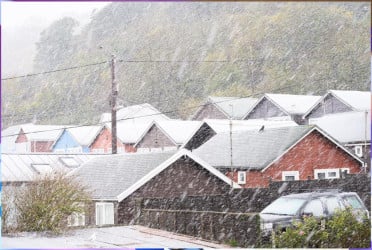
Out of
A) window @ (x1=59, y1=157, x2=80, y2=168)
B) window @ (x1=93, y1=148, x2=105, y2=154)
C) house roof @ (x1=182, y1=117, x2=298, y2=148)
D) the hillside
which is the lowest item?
window @ (x1=59, y1=157, x2=80, y2=168)

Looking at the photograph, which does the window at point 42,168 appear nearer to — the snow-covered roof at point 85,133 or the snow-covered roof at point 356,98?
the snow-covered roof at point 85,133

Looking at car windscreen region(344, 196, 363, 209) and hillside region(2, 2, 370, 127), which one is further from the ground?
hillside region(2, 2, 370, 127)

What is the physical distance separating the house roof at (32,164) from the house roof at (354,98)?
1.94 metres

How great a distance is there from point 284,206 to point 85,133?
1.63 meters

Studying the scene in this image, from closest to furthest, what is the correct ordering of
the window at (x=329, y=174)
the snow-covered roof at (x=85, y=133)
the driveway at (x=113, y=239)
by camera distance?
the driveway at (x=113, y=239), the window at (x=329, y=174), the snow-covered roof at (x=85, y=133)

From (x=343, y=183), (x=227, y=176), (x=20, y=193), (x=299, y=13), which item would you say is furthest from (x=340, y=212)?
(x=20, y=193)

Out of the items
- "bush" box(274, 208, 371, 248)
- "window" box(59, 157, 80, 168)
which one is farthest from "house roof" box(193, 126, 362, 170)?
"window" box(59, 157, 80, 168)

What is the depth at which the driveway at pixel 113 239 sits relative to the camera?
6410 millimetres

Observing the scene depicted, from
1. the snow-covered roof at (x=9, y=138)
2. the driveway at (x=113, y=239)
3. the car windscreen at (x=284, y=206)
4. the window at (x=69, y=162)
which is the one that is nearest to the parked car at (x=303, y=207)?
the car windscreen at (x=284, y=206)

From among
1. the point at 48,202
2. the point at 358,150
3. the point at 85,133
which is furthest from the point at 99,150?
the point at 358,150

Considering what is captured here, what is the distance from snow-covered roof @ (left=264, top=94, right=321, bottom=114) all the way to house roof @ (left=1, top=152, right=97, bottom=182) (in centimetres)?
149

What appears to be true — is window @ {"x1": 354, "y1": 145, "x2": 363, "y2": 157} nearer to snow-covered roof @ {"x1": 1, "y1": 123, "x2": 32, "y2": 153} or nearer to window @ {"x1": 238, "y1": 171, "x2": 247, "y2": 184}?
window @ {"x1": 238, "y1": 171, "x2": 247, "y2": 184}

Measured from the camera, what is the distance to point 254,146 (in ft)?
21.8

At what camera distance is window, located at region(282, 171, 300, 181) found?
6.65m
